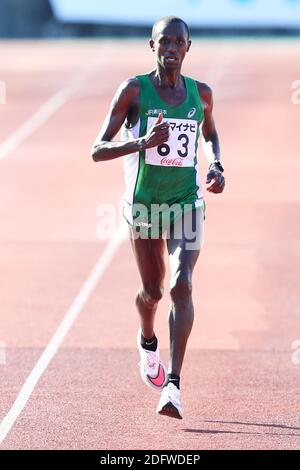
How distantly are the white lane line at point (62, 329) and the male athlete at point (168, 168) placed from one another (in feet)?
3.37

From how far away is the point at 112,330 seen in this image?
1170 centimetres

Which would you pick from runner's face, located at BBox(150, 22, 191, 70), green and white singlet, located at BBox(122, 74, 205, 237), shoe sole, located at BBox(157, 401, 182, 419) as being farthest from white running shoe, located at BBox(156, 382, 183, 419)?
runner's face, located at BBox(150, 22, 191, 70)

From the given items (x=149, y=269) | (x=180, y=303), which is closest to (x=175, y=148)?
(x=149, y=269)

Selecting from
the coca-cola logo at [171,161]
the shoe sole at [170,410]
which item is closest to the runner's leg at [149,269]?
the coca-cola logo at [171,161]

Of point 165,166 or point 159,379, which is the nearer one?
point 165,166

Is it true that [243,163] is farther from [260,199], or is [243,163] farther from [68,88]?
[68,88]

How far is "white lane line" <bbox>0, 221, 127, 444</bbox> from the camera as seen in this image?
8.60 m

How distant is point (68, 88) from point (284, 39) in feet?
36.2

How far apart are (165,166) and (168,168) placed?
24mm

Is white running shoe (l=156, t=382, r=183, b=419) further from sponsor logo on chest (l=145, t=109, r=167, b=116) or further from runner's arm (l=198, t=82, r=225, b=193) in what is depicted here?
sponsor logo on chest (l=145, t=109, r=167, b=116)

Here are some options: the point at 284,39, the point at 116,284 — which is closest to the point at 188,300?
the point at 116,284

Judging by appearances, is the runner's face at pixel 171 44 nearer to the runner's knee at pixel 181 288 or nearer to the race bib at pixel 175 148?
the race bib at pixel 175 148

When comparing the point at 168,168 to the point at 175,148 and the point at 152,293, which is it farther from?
the point at 152,293

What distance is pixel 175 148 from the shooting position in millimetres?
8414
